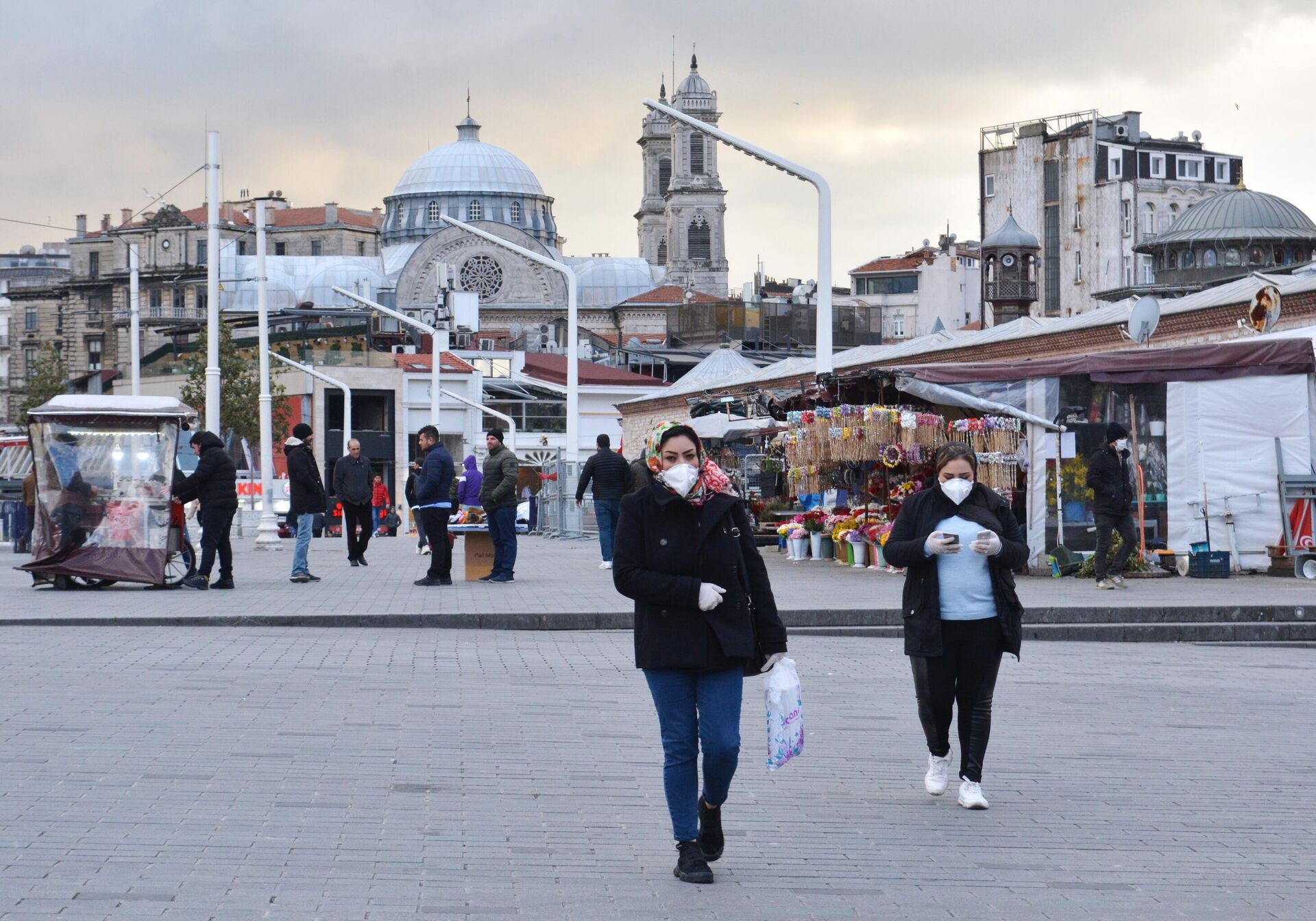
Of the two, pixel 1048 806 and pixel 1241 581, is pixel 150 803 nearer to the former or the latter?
pixel 1048 806

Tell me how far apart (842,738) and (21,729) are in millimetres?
4011

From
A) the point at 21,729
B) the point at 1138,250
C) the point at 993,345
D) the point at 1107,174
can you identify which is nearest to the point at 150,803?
the point at 21,729

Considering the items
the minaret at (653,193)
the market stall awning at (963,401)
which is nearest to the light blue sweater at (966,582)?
the market stall awning at (963,401)

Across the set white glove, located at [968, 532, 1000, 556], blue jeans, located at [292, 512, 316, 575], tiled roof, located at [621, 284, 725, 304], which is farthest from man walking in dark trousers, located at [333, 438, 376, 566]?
tiled roof, located at [621, 284, 725, 304]

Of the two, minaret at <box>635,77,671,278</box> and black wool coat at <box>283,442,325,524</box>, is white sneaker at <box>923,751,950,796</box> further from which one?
minaret at <box>635,77,671,278</box>

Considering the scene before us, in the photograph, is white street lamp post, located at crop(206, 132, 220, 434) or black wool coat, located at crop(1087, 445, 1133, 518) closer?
black wool coat, located at crop(1087, 445, 1133, 518)

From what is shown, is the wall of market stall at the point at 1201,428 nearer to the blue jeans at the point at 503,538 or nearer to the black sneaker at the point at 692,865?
the blue jeans at the point at 503,538

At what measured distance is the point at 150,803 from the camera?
22.9 feet

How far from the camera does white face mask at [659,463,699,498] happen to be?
6.02m

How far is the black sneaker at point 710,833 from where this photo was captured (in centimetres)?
604

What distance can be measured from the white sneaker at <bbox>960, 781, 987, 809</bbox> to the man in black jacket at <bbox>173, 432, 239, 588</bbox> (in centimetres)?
1201

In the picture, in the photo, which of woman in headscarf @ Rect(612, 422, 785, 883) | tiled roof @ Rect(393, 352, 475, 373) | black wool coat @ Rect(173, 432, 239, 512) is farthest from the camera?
tiled roof @ Rect(393, 352, 475, 373)

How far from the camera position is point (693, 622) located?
6043 mm

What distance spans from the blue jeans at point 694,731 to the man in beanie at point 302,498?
46.7 ft
